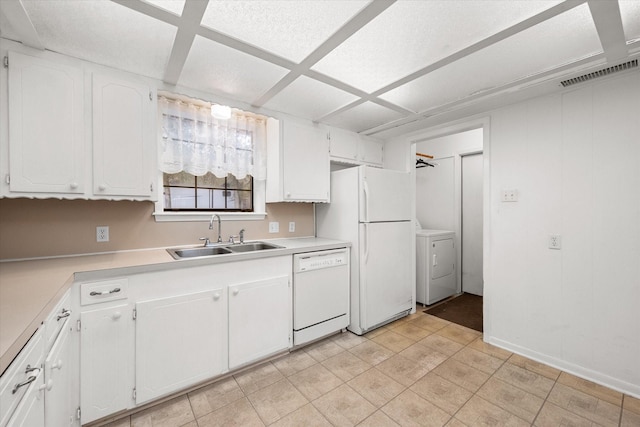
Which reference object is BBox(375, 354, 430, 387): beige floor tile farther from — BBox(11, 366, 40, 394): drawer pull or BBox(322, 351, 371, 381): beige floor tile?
BBox(11, 366, 40, 394): drawer pull

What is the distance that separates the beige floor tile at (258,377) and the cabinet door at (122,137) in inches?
61.1

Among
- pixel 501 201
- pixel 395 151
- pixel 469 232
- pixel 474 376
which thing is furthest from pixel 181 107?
pixel 469 232

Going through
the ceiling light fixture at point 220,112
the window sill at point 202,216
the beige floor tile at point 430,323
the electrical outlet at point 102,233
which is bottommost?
the beige floor tile at point 430,323

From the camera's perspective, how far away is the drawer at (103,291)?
4.91ft

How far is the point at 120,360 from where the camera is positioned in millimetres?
1597

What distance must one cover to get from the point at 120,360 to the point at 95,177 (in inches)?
45.8

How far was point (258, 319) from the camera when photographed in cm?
213

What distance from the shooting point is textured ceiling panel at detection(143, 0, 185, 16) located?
50.2 inches

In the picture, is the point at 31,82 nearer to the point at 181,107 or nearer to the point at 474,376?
the point at 181,107

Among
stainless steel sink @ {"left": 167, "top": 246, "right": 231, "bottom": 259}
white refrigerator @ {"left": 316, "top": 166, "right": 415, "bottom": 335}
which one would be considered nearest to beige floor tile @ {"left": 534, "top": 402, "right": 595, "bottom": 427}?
white refrigerator @ {"left": 316, "top": 166, "right": 415, "bottom": 335}

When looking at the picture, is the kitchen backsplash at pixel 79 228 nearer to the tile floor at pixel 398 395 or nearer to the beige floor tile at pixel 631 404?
the tile floor at pixel 398 395

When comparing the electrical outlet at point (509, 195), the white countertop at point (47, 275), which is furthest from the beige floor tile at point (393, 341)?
the electrical outlet at point (509, 195)

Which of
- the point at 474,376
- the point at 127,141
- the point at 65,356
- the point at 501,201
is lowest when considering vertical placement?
the point at 474,376

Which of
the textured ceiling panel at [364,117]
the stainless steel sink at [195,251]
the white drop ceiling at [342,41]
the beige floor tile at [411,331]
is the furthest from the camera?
the beige floor tile at [411,331]
